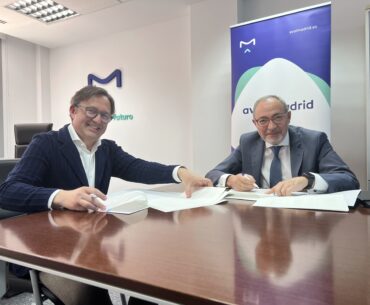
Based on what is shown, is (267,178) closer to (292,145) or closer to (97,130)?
(292,145)

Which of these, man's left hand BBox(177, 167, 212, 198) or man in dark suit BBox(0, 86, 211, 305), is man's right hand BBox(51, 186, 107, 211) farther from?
man's left hand BBox(177, 167, 212, 198)

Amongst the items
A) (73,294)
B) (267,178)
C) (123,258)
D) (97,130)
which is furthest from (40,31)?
(123,258)

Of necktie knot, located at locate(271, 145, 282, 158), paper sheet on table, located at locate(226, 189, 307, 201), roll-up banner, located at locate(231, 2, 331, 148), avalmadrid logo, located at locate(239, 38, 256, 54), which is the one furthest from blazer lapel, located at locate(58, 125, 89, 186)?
avalmadrid logo, located at locate(239, 38, 256, 54)

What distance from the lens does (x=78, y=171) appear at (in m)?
1.33

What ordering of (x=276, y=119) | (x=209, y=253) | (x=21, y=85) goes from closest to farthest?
(x=209, y=253) → (x=276, y=119) → (x=21, y=85)

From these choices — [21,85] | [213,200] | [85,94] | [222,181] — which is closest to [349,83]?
[222,181]

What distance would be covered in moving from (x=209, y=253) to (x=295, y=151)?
1.38m

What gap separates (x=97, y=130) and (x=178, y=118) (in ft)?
8.78

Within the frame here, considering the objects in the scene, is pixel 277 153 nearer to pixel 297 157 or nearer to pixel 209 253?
pixel 297 157

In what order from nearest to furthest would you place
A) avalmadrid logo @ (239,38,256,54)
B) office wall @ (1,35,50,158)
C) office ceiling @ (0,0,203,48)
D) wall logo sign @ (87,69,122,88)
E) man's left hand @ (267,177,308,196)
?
man's left hand @ (267,177,308,196)
avalmadrid logo @ (239,38,256,54)
office ceiling @ (0,0,203,48)
wall logo sign @ (87,69,122,88)
office wall @ (1,35,50,158)

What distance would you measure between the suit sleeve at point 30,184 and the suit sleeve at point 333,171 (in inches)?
44.4

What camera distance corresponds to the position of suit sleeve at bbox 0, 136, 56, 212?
42.7 inches

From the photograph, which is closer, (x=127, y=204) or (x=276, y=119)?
(x=127, y=204)

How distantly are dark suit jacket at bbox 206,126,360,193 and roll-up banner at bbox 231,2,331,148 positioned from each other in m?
0.77
